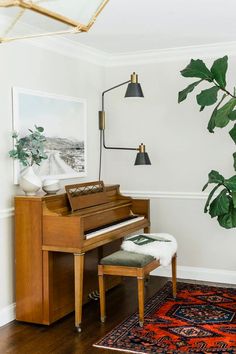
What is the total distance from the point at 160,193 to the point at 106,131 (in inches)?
36.7

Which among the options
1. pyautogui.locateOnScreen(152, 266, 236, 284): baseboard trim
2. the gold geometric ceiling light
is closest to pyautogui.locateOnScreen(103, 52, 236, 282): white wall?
pyautogui.locateOnScreen(152, 266, 236, 284): baseboard trim

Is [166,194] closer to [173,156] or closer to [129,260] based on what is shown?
[173,156]

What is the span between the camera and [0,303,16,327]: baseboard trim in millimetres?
3791

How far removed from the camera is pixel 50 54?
4.38 metres

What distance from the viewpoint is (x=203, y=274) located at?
5020 millimetres

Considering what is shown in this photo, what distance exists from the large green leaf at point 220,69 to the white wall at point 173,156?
32.6 inches

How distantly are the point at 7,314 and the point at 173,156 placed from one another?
233 cm

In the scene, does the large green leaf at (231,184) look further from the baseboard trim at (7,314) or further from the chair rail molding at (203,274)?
the baseboard trim at (7,314)

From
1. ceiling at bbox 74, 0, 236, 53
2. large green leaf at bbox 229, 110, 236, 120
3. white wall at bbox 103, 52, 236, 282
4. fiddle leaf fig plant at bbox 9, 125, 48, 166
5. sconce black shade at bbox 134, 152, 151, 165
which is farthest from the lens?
white wall at bbox 103, 52, 236, 282

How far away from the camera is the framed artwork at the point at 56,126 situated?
400cm

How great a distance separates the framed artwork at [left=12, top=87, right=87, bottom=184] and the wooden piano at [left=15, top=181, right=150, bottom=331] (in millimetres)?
369

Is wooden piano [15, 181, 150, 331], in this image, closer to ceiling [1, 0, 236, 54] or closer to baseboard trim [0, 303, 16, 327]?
baseboard trim [0, 303, 16, 327]

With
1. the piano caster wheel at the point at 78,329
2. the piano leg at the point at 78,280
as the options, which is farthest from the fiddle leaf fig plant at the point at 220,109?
the piano caster wheel at the point at 78,329

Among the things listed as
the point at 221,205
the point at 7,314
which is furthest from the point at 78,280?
the point at 221,205
